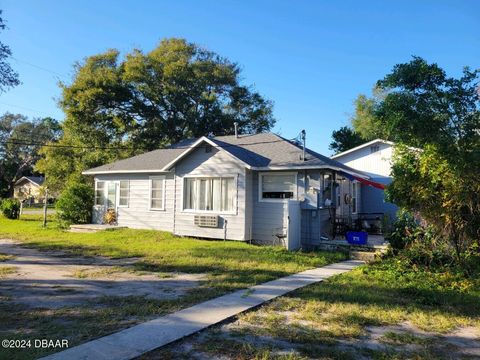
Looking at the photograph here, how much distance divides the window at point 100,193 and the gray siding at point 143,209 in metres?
0.85

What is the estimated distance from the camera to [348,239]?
41.7 ft

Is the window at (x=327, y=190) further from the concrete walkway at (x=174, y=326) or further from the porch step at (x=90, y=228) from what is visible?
the porch step at (x=90, y=228)

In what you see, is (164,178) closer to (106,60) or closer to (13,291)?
(13,291)

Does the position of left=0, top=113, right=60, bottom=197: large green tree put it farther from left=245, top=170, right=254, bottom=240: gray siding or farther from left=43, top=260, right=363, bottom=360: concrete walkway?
left=43, top=260, right=363, bottom=360: concrete walkway

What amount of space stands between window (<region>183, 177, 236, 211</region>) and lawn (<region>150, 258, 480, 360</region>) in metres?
6.71

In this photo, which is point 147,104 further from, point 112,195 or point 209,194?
point 209,194

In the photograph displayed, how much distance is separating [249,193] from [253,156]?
1.66 m

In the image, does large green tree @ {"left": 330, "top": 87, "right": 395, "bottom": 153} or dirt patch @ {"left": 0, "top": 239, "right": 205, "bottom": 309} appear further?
large green tree @ {"left": 330, "top": 87, "right": 395, "bottom": 153}

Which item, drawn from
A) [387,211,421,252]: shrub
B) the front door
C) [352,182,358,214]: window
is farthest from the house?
[387,211,421,252]: shrub

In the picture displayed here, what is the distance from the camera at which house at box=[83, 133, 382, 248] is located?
13.6m

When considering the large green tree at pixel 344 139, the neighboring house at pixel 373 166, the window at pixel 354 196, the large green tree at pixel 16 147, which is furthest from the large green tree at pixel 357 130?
the large green tree at pixel 16 147

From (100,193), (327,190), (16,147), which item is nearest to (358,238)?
(327,190)

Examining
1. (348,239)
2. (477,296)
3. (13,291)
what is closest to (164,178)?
(348,239)

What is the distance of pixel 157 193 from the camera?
56.5 ft
